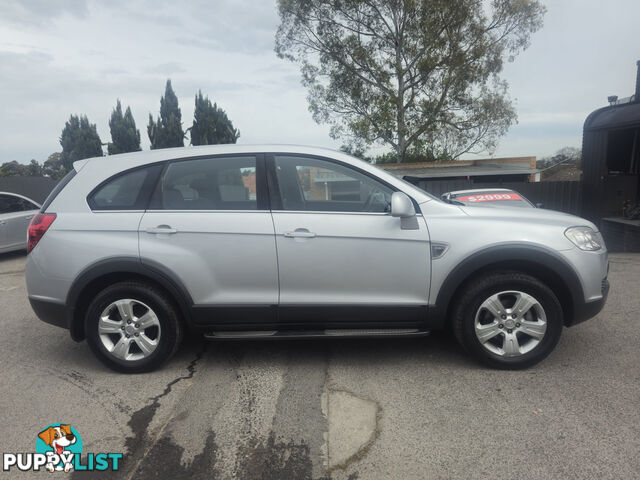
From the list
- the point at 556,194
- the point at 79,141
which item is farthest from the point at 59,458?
the point at 79,141

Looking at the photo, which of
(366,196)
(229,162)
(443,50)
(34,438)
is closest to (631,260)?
A: (366,196)

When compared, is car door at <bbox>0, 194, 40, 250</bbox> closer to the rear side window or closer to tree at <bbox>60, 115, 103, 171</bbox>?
the rear side window

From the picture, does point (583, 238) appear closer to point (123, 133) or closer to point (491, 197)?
point (491, 197)

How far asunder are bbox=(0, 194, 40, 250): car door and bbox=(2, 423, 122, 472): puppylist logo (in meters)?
8.39

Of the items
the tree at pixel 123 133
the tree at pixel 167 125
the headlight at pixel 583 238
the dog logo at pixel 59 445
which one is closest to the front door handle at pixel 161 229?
the dog logo at pixel 59 445

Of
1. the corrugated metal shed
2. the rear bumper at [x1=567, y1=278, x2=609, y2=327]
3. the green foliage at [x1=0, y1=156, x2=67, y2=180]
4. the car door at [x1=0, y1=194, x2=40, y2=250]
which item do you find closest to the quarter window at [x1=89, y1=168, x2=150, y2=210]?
the rear bumper at [x1=567, y1=278, x2=609, y2=327]

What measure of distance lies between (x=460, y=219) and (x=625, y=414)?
5.37 feet

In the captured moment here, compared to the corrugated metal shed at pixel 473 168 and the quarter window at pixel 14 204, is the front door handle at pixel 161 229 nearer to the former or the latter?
the quarter window at pixel 14 204

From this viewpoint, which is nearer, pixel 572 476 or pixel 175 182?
pixel 572 476

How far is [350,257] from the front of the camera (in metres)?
3.45

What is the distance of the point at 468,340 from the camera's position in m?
3.53

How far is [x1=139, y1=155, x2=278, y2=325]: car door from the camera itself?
3477 millimetres

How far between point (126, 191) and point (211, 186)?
68 cm

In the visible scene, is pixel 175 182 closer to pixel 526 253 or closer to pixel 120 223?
pixel 120 223
